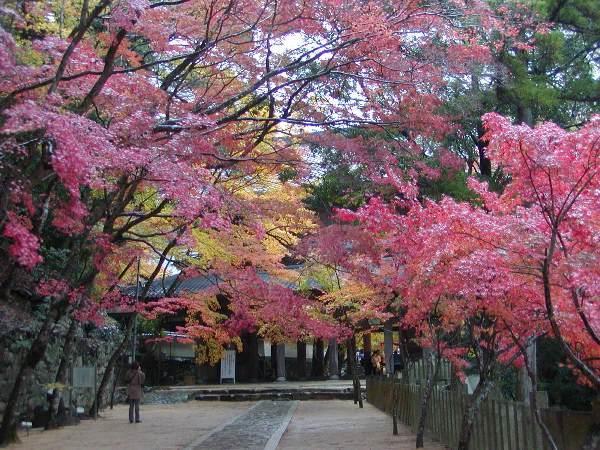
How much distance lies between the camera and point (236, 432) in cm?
1361

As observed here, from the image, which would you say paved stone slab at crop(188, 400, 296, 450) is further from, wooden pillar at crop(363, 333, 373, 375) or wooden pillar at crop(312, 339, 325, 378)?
wooden pillar at crop(312, 339, 325, 378)

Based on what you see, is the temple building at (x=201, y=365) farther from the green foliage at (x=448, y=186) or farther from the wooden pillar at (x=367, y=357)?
the green foliage at (x=448, y=186)

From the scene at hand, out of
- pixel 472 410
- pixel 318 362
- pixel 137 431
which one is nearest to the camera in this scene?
pixel 472 410

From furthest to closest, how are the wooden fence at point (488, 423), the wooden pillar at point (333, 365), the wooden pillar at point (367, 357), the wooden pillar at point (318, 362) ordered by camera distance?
the wooden pillar at point (318, 362) → the wooden pillar at point (333, 365) → the wooden pillar at point (367, 357) → the wooden fence at point (488, 423)

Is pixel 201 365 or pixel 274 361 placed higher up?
pixel 274 361

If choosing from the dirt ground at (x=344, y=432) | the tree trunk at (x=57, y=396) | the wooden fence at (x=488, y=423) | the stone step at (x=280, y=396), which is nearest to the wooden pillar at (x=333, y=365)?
the stone step at (x=280, y=396)

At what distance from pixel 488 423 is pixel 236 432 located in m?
7.26

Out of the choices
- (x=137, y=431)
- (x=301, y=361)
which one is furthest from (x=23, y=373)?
(x=301, y=361)

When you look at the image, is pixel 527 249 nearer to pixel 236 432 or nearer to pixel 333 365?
pixel 236 432

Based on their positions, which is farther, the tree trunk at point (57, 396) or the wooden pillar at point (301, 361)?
the wooden pillar at point (301, 361)

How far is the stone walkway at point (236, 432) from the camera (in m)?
11.1

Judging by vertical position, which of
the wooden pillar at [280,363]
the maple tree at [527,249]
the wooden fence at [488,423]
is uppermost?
the maple tree at [527,249]

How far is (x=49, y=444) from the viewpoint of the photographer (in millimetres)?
11273

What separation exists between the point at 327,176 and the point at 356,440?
5374 mm
